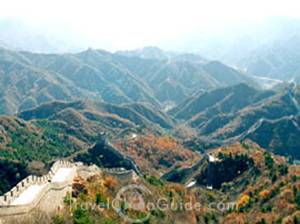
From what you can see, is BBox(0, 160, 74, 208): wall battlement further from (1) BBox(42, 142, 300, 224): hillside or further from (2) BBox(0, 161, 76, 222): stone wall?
(1) BBox(42, 142, 300, 224): hillside

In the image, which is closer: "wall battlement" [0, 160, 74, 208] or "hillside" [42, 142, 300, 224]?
"wall battlement" [0, 160, 74, 208]

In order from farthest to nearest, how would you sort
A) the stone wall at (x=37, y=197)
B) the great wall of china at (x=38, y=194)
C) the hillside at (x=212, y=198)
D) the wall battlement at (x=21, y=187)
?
the hillside at (x=212, y=198) → the wall battlement at (x=21, y=187) → the great wall of china at (x=38, y=194) → the stone wall at (x=37, y=197)

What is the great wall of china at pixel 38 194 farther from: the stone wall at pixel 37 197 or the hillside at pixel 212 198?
the hillside at pixel 212 198

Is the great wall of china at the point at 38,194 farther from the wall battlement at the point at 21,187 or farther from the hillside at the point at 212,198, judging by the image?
the hillside at the point at 212,198

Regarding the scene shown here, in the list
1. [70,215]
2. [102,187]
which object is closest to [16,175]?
[102,187]

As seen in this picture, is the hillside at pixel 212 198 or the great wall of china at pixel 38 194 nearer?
the great wall of china at pixel 38 194

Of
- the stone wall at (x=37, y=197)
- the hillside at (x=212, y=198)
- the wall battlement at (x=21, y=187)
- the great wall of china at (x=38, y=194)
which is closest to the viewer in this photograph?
the stone wall at (x=37, y=197)

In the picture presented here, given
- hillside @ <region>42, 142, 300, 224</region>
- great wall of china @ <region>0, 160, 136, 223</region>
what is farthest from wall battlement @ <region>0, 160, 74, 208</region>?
hillside @ <region>42, 142, 300, 224</region>

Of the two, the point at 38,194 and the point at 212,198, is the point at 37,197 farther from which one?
the point at 212,198

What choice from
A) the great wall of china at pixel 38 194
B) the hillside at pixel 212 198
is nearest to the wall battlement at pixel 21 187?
the great wall of china at pixel 38 194

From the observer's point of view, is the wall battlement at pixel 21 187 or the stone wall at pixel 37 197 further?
the wall battlement at pixel 21 187
